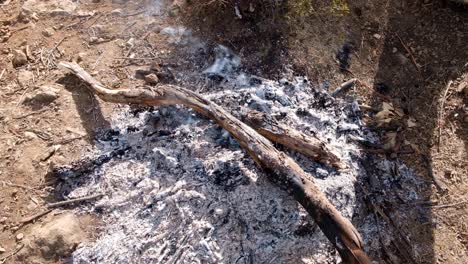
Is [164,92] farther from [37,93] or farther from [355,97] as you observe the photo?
[355,97]

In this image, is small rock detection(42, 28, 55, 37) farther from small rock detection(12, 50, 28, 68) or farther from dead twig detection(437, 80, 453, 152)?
dead twig detection(437, 80, 453, 152)

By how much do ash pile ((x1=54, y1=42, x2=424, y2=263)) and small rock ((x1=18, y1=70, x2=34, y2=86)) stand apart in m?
0.95

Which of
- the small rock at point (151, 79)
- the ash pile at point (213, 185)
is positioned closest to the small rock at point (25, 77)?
the ash pile at point (213, 185)

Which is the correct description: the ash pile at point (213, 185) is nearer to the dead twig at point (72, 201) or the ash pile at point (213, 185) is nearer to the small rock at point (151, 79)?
the dead twig at point (72, 201)

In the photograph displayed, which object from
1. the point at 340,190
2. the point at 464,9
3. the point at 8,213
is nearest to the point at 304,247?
the point at 340,190

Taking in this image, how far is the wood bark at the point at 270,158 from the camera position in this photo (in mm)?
3193

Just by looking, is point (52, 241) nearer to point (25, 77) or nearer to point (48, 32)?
point (25, 77)

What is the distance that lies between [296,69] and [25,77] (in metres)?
2.60

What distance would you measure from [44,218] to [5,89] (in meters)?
1.43

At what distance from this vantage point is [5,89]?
4.23m

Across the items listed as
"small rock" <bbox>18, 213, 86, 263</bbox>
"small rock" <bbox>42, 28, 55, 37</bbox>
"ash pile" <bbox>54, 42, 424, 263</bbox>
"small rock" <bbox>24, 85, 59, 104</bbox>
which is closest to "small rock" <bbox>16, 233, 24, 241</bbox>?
"small rock" <bbox>18, 213, 86, 263</bbox>

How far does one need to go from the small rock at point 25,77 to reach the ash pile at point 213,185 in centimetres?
95

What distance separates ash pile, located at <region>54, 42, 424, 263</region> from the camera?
3.45 metres

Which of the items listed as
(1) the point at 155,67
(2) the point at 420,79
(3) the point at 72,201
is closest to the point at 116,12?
(1) the point at 155,67
